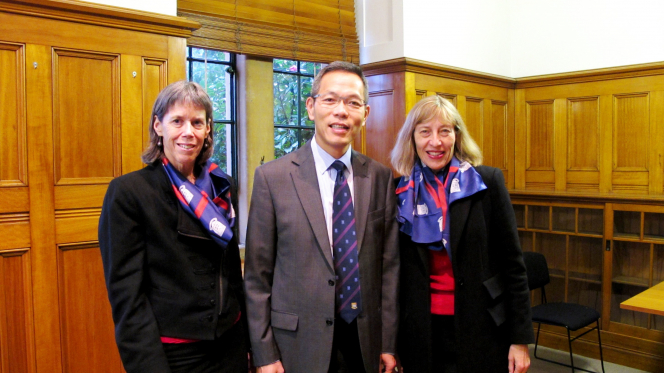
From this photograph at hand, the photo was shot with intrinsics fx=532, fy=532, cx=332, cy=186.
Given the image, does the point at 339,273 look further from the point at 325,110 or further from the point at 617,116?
the point at 617,116

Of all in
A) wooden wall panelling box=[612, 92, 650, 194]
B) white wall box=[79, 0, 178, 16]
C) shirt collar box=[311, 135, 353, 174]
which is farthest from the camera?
wooden wall panelling box=[612, 92, 650, 194]

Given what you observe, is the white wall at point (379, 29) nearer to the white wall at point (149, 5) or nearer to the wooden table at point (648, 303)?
the white wall at point (149, 5)

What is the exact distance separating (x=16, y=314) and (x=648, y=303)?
125 inches

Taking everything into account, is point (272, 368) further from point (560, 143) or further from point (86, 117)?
point (560, 143)

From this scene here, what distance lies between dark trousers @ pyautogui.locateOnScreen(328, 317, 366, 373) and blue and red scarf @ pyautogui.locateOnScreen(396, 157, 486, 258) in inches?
16.1

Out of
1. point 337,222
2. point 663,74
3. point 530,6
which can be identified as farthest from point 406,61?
point 337,222

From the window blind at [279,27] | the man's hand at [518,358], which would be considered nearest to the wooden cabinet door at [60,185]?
the window blind at [279,27]

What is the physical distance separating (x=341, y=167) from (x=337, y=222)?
20cm

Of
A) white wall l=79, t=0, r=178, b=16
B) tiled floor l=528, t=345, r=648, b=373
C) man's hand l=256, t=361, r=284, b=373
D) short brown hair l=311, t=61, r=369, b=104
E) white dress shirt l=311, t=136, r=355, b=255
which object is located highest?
white wall l=79, t=0, r=178, b=16

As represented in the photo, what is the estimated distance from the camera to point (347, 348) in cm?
182

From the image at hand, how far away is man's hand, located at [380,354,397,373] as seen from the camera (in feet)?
6.24

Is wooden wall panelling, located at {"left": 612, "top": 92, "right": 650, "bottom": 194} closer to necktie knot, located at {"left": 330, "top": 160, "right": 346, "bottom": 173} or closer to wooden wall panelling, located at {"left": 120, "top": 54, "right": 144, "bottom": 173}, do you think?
necktie knot, located at {"left": 330, "top": 160, "right": 346, "bottom": 173}

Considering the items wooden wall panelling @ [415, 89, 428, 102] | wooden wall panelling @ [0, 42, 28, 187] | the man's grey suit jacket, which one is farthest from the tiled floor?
wooden wall panelling @ [0, 42, 28, 187]

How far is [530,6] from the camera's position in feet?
16.0
